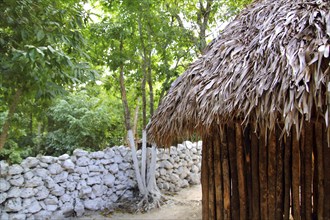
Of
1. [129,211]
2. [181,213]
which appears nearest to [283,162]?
[181,213]

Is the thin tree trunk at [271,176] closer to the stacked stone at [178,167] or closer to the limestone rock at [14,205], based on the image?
the limestone rock at [14,205]

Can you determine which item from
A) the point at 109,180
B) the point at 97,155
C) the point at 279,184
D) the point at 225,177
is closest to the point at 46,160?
the point at 97,155

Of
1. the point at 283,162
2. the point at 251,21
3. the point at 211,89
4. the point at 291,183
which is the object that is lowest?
the point at 291,183

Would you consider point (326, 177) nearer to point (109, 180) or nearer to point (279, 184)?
point (279, 184)

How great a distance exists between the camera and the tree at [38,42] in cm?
336

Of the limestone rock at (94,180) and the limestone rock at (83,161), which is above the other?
the limestone rock at (83,161)

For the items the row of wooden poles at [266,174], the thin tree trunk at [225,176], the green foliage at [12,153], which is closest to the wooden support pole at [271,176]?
the row of wooden poles at [266,174]

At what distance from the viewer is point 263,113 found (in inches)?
93.0

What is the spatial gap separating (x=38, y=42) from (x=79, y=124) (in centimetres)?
526

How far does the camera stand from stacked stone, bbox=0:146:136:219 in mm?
5258

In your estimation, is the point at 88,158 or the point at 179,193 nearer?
the point at 88,158

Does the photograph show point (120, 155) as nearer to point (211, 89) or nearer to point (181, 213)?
point (181, 213)

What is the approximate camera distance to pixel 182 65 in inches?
281

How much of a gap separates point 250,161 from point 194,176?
555 centimetres
